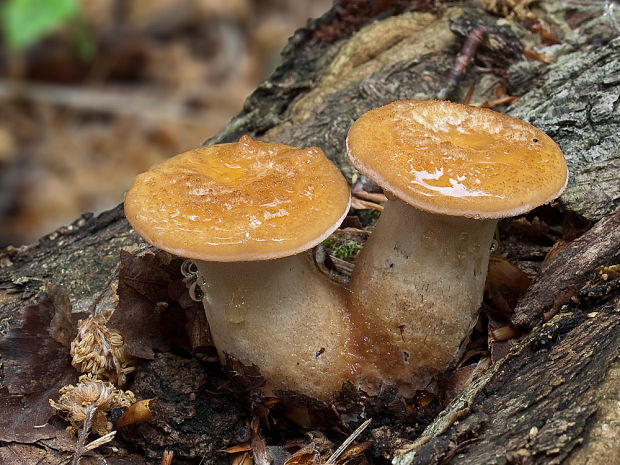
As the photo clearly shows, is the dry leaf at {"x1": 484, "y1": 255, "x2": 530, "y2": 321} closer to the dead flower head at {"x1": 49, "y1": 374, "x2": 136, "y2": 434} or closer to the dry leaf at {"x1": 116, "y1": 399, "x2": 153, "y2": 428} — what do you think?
the dry leaf at {"x1": 116, "y1": 399, "x2": 153, "y2": 428}

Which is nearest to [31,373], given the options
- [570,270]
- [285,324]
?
[285,324]

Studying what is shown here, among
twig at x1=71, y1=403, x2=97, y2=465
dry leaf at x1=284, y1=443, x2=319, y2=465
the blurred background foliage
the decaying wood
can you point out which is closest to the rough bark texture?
the decaying wood

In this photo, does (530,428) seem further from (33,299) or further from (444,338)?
(33,299)

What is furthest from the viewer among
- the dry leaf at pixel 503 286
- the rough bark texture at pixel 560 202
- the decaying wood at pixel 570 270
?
the dry leaf at pixel 503 286

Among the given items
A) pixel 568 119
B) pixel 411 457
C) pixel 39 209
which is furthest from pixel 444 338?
pixel 39 209

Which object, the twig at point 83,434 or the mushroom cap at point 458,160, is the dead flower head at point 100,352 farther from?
the mushroom cap at point 458,160

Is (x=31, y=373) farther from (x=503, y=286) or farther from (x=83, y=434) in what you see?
(x=503, y=286)

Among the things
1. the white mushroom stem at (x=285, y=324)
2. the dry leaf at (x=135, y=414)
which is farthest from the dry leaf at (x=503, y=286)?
the dry leaf at (x=135, y=414)
